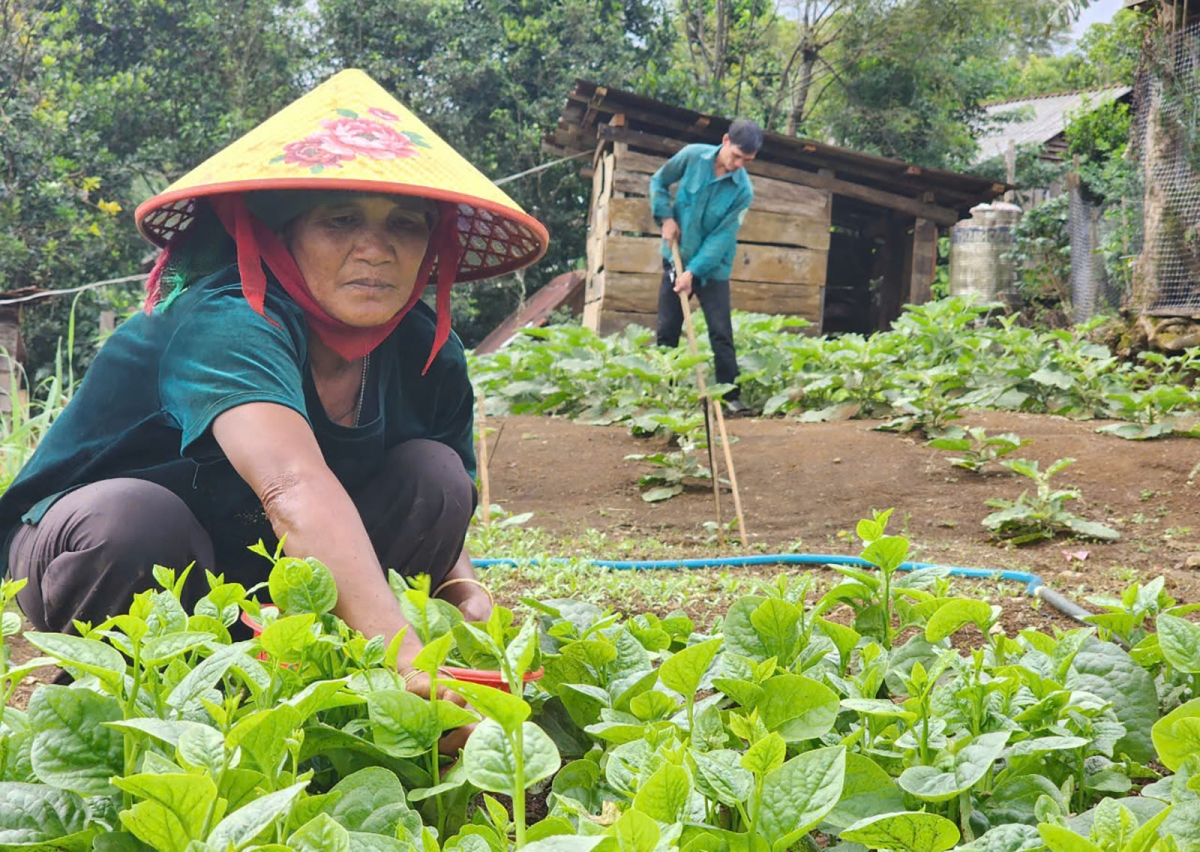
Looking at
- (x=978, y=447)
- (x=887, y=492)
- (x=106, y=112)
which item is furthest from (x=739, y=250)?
(x=106, y=112)

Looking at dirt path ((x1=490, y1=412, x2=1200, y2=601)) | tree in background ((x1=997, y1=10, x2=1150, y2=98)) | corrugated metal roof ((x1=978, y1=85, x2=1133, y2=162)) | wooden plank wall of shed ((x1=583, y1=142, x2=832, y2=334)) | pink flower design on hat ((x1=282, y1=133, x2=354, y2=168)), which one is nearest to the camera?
pink flower design on hat ((x1=282, y1=133, x2=354, y2=168))

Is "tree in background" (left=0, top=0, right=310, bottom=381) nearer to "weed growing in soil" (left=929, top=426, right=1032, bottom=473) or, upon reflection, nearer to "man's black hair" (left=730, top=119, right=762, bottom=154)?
"man's black hair" (left=730, top=119, right=762, bottom=154)

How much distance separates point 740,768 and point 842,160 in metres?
10.9

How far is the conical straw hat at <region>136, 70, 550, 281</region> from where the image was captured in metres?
1.80

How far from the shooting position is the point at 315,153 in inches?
72.8

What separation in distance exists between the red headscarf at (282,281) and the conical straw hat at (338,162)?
5 centimetres

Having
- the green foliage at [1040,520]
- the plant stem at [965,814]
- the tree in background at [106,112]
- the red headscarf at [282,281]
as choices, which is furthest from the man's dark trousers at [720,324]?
the tree in background at [106,112]

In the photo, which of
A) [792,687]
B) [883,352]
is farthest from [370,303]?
[883,352]

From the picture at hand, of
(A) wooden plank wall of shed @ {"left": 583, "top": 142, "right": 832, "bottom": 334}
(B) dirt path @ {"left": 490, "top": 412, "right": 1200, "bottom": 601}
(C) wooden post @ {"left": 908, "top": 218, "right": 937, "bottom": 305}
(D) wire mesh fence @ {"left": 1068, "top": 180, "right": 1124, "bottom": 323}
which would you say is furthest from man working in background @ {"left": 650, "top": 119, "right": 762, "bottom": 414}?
(D) wire mesh fence @ {"left": 1068, "top": 180, "right": 1124, "bottom": 323}

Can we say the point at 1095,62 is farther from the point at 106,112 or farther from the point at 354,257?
the point at 354,257

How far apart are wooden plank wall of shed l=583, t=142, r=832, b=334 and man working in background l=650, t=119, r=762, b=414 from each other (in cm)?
307

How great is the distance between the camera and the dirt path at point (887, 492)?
3.54m

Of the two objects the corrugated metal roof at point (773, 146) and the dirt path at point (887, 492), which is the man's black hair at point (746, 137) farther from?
the corrugated metal roof at point (773, 146)

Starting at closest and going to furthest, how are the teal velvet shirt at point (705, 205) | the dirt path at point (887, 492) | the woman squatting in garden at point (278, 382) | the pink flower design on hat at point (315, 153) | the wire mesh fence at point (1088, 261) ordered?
the woman squatting in garden at point (278, 382), the pink flower design on hat at point (315, 153), the dirt path at point (887, 492), the teal velvet shirt at point (705, 205), the wire mesh fence at point (1088, 261)
